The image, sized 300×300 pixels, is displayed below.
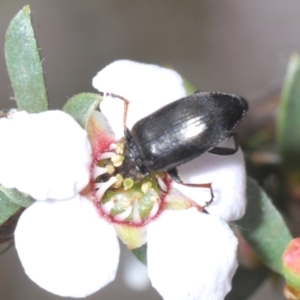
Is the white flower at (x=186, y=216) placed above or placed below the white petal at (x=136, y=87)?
below

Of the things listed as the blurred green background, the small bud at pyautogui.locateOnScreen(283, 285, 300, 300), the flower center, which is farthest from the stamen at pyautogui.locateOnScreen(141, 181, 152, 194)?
the blurred green background

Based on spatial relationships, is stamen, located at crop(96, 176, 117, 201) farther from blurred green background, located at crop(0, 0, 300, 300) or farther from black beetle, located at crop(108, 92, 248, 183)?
blurred green background, located at crop(0, 0, 300, 300)

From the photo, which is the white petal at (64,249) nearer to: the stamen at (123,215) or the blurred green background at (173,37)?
the stamen at (123,215)

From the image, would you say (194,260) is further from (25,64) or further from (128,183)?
(25,64)

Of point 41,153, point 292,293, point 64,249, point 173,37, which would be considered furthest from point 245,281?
point 173,37

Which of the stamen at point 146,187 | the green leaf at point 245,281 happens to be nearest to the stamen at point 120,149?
the stamen at point 146,187

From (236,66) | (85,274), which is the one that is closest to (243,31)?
(236,66)

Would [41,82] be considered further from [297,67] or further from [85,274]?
[297,67]
